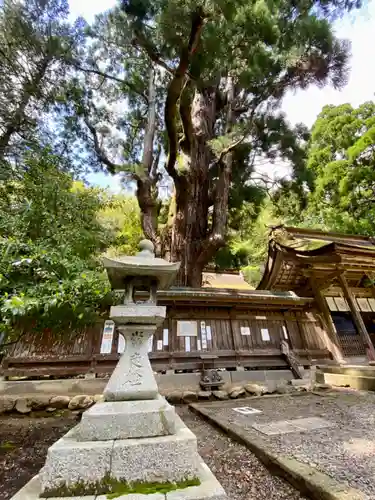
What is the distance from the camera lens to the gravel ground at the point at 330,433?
2.61 metres

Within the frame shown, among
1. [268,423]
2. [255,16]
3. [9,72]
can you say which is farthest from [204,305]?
[9,72]

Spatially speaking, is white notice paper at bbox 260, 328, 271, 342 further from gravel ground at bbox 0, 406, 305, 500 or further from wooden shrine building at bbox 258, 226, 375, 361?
gravel ground at bbox 0, 406, 305, 500

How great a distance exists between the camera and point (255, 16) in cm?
601

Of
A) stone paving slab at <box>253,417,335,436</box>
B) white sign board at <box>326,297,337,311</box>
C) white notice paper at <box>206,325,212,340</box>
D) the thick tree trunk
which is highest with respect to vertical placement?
the thick tree trunk

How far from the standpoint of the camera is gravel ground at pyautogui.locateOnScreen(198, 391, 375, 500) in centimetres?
261

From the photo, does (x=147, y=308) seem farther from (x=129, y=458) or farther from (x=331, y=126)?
(x=331, y=126)

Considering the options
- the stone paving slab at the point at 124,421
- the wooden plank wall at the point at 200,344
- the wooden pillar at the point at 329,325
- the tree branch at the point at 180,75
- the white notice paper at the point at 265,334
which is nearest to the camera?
the stone paving slab at the point at 124,421

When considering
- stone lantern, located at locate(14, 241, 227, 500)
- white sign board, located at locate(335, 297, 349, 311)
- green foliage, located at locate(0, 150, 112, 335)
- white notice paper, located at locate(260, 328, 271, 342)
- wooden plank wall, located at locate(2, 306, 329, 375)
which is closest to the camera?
stone lantern, located at locate(14, 241, 227, 500)

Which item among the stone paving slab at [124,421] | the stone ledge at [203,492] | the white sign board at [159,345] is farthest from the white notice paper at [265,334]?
the stone ledge at [203,492]

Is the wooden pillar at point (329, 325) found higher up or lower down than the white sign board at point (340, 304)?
lower down

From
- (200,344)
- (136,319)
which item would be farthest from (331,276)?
(136,319)

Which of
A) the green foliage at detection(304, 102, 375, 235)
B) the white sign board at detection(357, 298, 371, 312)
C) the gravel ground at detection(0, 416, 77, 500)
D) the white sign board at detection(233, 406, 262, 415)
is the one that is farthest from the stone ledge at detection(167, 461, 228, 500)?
the green foliage at detection(304, 102, 375, 235)

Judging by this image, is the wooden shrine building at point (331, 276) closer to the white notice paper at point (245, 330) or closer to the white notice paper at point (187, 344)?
the white notice paper at point (245, 330)

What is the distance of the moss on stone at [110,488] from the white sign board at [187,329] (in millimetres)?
5376
